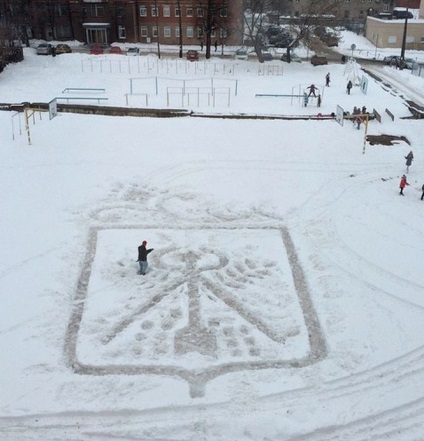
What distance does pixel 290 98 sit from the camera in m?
37.1

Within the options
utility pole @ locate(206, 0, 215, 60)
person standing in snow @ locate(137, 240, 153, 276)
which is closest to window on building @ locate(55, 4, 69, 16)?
utility pole @ locate(206, 0, 215, 60)

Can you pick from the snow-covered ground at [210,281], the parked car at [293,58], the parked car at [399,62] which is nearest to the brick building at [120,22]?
the parked car at [293,58]

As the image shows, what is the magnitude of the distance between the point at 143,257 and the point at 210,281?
80.5 inches

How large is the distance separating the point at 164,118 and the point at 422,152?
13.4 meters

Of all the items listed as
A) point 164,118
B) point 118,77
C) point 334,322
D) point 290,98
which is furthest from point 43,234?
point 118,77

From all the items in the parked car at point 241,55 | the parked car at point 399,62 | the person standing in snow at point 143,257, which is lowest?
the person standing in snow at point 143,257

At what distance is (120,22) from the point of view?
2343 inches

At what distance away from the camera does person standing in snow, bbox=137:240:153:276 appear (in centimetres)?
1631

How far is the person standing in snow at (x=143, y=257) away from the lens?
16.3m

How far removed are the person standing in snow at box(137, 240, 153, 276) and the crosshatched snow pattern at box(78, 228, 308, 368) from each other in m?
0.27

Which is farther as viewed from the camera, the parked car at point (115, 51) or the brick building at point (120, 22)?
the brick building at point (120, 22)

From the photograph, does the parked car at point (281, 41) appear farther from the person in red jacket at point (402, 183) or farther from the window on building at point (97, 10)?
the person in red jacket at point (402, 183)

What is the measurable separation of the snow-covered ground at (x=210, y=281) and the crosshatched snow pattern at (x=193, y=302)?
55mm

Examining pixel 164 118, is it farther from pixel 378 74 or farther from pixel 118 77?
pixel 378 74
